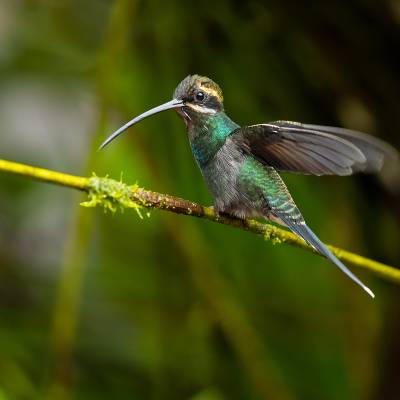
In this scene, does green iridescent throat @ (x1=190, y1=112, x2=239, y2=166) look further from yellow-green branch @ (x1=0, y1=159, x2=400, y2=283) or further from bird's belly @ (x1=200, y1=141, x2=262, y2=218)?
yellow-green branch @ (x1=0, y1=159, x2=400, y2=283)

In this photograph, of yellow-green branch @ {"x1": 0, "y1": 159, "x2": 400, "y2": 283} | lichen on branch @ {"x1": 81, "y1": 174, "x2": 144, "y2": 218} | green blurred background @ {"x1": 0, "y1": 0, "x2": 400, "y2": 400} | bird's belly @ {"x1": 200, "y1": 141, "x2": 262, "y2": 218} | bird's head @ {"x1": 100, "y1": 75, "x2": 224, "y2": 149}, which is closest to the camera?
yellow-green branch @ {"x1": 0, "y1": 159, "x2": 400, "y2": 283}

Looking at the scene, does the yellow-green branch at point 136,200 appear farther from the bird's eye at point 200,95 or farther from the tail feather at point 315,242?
the bird's eye at point 200,95

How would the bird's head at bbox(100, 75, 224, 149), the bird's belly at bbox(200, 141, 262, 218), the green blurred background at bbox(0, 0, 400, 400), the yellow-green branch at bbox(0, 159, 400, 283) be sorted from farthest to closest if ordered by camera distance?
the green blurred background at bbox(0, 0, 400, 400)
the bird's belly at bbox(200, 141, 262, 218)
the bird's head at bbox(100, 75, 224, 149)
the yellow-green branch at bbox(0, 159, 400, 283)

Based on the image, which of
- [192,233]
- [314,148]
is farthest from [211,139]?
[192,233]

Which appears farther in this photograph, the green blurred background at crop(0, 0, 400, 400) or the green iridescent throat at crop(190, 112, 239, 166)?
the green blurred background at crop(0, 0, 400, 400)

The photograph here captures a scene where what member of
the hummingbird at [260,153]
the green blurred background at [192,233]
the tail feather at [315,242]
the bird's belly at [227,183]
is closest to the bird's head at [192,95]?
the hummingbird at [260,153]

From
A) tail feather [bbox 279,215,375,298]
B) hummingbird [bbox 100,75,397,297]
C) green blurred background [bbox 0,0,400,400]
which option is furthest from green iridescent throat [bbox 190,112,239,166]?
green blurred background [bbox 0,0,400,400]

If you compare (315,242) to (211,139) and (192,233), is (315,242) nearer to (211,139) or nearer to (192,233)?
(211,139)
